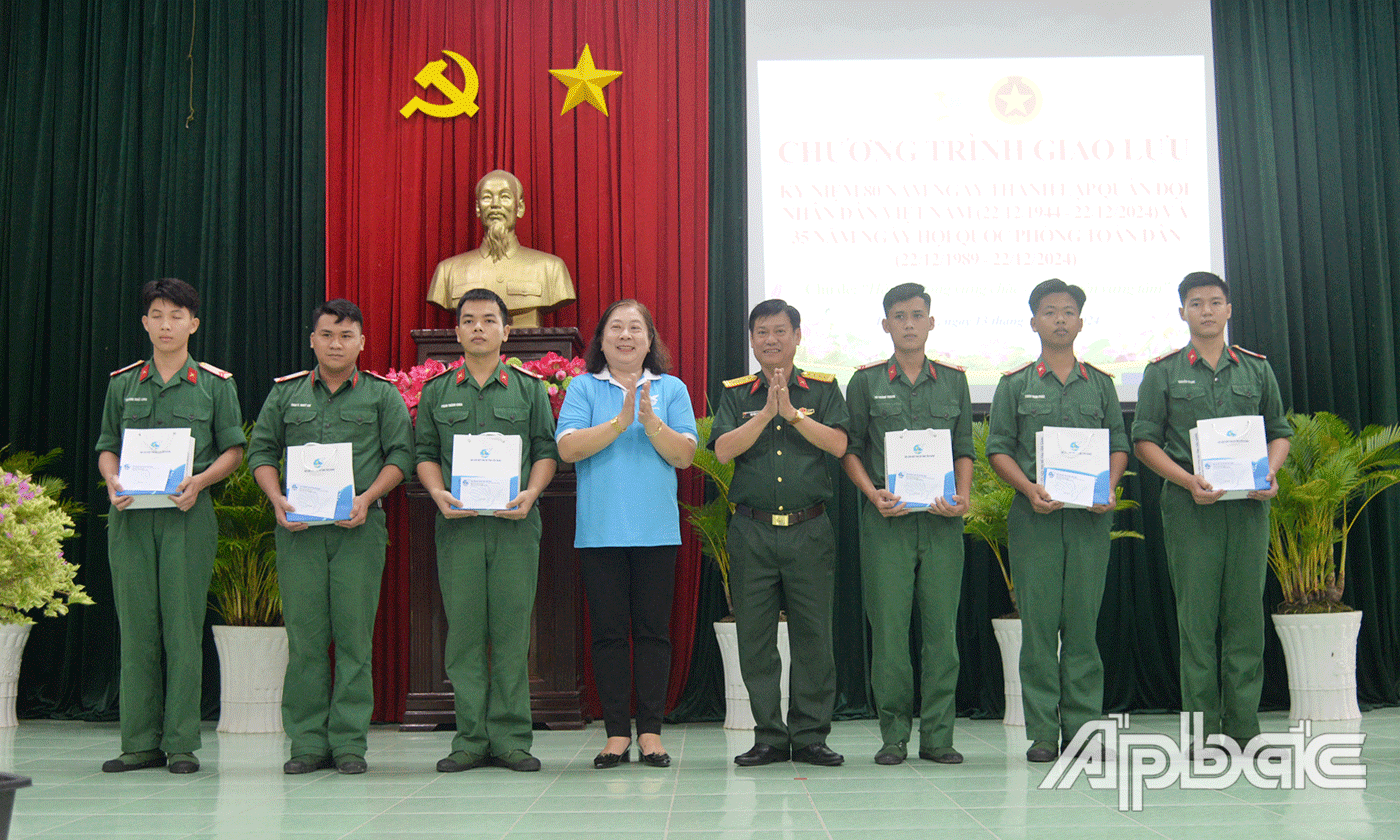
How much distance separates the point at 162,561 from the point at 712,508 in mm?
2173

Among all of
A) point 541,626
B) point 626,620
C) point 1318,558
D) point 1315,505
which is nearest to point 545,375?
point 541,626

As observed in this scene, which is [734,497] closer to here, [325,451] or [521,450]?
[521,450]

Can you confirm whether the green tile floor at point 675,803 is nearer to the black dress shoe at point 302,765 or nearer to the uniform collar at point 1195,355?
the black dress shoe at point 302,765

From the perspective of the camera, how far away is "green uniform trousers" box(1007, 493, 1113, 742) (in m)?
3.34

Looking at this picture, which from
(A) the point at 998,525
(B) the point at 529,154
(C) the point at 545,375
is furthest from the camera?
(B) the point at 529,154

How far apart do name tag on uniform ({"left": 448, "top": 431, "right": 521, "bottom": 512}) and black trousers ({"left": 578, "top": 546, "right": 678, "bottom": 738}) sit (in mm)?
317

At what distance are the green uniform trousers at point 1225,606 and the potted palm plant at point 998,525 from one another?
1096 millimetres

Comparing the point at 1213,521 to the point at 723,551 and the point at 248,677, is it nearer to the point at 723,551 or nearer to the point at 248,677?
the point at 723,551

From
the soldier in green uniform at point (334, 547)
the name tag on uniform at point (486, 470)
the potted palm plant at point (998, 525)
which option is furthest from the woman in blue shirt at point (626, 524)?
the potted palm plant at point (998, 525)

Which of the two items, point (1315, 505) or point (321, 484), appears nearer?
point (321, 484)

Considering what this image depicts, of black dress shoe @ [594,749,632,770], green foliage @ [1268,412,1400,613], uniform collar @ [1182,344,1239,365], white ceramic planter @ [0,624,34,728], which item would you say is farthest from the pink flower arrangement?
green foliage @ [1268,412,1400,613]

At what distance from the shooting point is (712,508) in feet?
15.3

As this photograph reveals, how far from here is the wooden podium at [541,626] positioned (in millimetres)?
4430

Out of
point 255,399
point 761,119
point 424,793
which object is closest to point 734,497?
point 424,793
